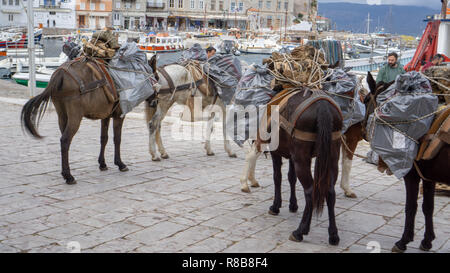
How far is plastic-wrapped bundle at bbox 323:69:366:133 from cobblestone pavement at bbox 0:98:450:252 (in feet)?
3.93

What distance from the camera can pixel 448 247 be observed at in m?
5.16

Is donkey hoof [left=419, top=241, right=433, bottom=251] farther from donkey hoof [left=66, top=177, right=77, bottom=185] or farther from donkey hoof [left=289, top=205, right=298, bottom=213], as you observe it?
donkey hoof [left=66, top=177, right=77, bottom=185]

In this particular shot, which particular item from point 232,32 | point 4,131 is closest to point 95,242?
point 4,131

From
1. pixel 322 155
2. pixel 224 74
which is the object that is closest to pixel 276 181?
pixel 322 155

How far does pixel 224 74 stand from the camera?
9273 mm

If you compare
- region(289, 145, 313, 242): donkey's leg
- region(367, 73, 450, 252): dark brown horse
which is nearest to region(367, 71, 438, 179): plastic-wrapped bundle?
region(367, 73, 450, 252): dark brown horse

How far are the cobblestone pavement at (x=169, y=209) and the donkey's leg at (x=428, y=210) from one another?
167mm

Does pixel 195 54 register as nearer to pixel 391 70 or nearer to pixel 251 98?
pixel 391 70

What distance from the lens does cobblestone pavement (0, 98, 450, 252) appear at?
5.10 m

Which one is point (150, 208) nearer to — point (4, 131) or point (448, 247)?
point (448, 247)

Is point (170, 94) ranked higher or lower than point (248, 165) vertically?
higher

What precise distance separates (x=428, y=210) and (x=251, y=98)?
2303 millimetres
